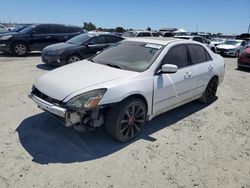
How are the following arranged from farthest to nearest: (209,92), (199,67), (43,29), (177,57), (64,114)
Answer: (43,29), (209,92), (199,67), (177,57), (64,114)

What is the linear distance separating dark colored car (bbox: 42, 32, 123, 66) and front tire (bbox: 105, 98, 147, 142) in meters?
5.71

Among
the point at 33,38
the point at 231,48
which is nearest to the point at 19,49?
the point at 33,38

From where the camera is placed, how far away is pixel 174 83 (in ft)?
14.9

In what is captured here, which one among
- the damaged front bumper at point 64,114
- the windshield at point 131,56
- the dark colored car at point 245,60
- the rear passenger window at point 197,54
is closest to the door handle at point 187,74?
the rear passenger window at point 197,54

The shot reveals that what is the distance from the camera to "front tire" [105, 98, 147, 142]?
3.67m

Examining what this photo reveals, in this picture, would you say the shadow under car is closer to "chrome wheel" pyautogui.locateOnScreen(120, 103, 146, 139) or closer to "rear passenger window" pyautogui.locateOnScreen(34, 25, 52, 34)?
"chrome wheel" pyautogui.locateOnScreen(120, 103, 146, 139)

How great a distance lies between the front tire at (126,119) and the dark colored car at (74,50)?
571 centimetres

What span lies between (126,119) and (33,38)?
1017 cm

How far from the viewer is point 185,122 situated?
493 cm

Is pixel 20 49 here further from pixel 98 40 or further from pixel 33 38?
pixel 98 40

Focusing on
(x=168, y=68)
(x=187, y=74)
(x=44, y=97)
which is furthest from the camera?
(x=187, y=74)

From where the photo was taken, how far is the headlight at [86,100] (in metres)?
3.38

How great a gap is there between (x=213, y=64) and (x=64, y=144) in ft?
13.0

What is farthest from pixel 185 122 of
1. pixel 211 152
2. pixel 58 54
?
pixel 58 54
